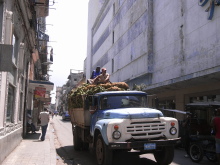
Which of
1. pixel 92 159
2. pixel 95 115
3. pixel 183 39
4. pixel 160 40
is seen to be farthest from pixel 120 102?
pixel 160 40

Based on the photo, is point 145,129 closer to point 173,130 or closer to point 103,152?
point 173,130

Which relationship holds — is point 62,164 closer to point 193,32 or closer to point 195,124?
point 195,124

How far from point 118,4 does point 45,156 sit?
2957cm

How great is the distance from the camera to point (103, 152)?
7.21 m

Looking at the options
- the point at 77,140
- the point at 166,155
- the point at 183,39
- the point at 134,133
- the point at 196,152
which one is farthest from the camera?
the point at 183,39

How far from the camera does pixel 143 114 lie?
7168 mm

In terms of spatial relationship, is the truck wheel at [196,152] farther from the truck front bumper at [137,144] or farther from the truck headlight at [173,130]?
the truck front bumper at [137,144]

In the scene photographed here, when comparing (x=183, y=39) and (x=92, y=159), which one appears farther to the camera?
(x=183, y=39)

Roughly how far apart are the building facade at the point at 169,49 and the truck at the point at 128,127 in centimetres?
589

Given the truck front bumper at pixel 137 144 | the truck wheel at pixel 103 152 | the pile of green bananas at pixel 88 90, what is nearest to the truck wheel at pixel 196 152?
the truck front bumper at pixel 137 144

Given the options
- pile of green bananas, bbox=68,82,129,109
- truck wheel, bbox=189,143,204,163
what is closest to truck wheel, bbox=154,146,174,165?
truck wheel, bbox=189,143,204,163

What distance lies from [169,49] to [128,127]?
46.2 ft

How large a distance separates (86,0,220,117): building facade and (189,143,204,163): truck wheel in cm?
436

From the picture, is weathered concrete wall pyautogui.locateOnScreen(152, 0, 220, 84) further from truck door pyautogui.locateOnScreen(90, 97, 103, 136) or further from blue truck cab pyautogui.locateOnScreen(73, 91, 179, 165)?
truck door pyautogui.locateOnScreen(90, 97, 103, 136)
